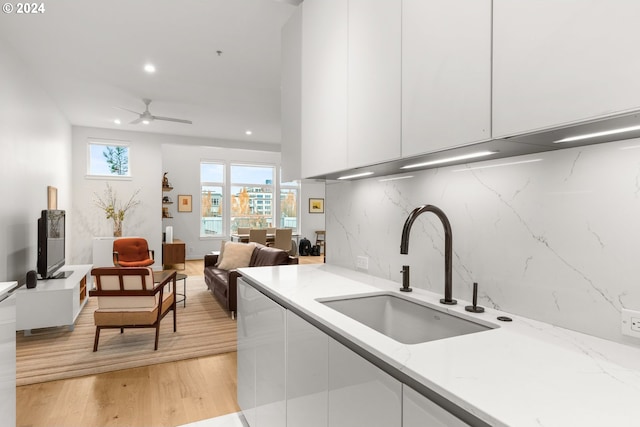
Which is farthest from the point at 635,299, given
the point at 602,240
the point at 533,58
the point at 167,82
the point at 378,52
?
the point at 167,82

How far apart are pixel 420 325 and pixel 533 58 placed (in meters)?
1.09

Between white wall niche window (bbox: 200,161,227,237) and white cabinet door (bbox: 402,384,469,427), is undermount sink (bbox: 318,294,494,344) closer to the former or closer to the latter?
white cabinet door (bbox: 402,384,469,427)

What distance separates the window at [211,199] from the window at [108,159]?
2.56m

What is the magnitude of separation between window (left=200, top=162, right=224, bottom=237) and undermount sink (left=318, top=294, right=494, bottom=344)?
29.8 ft

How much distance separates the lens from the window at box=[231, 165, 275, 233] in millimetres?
10547

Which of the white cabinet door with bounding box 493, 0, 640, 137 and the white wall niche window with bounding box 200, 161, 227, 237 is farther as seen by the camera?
the white wall niche window with bounding box 200, 161, 227, 237

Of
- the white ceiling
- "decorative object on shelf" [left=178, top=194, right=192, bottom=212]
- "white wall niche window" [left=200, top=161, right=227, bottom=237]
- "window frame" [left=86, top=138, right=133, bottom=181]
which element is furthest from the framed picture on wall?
"window frame" [left=86, top=138, right=133, bottom=181]

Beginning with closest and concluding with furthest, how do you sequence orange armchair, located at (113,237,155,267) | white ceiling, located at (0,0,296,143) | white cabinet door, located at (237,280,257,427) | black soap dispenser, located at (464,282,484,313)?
black soap dispenser, located at (464,282,484,313) → white cabinet door, located at (237,280,257,427) → white ceiling, located at (0,0,296,143) → orange armchair, located at (113,237,155,267)

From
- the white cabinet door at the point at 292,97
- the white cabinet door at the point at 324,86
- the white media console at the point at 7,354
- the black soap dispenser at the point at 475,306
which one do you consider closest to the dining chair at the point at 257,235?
the white cabinet door at the point at 292,97

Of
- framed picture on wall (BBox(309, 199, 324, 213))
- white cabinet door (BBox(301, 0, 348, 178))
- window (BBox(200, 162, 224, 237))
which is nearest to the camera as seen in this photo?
white cabinet door (BBox(301, 0, 348, 178))

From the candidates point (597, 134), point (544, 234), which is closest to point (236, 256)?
point (544, 234)

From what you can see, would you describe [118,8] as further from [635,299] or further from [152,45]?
[635,299]

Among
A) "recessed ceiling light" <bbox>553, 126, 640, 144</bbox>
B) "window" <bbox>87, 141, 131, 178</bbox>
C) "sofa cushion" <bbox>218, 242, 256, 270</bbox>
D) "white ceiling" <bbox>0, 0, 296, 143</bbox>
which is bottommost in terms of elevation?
"sofa cushion" <bbox>218, 242, 256, 270</bbox>

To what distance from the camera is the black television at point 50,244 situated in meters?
4.09
